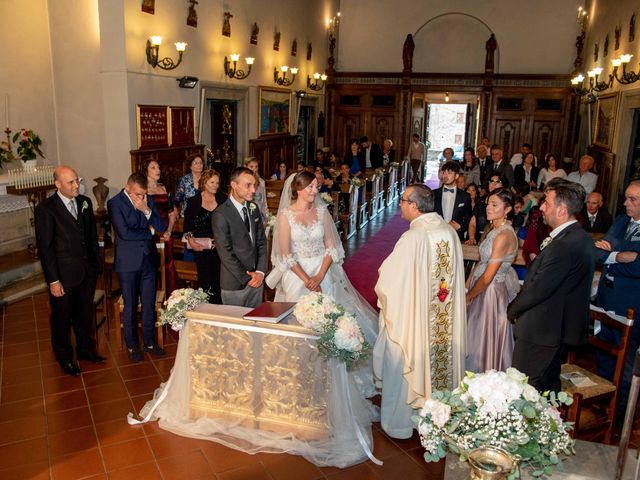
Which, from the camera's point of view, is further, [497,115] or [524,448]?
[497,115]

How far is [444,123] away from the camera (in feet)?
75.6

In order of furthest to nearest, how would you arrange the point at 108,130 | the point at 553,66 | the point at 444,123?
the point at 444,123 < the point at 553,66 < the point at 108,130

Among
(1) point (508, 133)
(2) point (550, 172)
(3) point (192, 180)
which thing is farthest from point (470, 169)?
(1) point (508, 133)

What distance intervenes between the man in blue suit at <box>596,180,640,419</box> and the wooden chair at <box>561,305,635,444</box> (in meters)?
0.38

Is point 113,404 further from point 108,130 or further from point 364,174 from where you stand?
point 364,174

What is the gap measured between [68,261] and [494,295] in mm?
3795

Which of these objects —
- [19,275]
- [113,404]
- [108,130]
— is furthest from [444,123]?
[113,404]

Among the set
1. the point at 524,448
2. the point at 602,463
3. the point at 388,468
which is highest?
the point at 524,448

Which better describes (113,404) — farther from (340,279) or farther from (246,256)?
(340,279)

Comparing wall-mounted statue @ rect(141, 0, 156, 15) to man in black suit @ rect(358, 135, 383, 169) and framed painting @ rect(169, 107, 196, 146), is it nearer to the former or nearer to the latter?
framed painting @ rect(169, 107, 196, 146)

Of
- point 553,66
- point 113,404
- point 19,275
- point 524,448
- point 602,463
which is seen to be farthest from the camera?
point 553,66

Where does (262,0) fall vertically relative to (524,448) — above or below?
above

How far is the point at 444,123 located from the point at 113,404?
2053 centimetres

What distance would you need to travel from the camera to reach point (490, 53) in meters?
17.2
